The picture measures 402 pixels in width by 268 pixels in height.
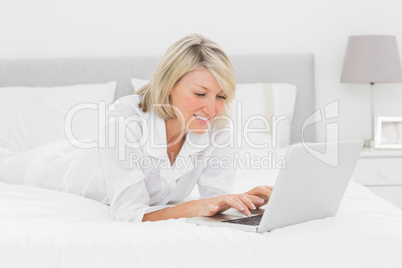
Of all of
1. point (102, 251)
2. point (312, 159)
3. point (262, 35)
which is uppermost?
point (262, 35)

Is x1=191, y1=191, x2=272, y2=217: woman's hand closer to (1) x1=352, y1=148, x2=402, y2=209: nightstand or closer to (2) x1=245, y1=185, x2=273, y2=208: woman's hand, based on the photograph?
(2) x1=245, y1=185, x2=273, y2=208: woman's hand

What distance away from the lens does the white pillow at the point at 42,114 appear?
9.11ft

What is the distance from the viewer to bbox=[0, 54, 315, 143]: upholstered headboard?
10.4 ft

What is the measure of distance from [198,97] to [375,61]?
1.85 metres

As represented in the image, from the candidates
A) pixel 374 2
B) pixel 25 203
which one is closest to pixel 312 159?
pixel 25 203

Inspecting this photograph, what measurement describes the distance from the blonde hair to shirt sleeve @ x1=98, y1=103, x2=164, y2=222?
0.14 meters

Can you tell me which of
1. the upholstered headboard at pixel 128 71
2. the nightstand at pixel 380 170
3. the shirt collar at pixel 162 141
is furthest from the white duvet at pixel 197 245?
the upholstered headboard at pixel 128 71

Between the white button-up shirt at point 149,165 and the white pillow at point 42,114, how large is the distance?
3.39ft

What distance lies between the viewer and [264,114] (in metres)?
2.99

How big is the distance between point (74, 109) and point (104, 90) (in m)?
0.24

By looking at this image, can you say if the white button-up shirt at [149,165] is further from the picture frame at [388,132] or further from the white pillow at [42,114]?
the picture frame at [388,132]

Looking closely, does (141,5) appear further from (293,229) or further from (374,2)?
(293,229)

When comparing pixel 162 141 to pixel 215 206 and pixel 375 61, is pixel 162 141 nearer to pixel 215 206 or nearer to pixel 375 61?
pixel 215 206

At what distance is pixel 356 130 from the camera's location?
340cm
